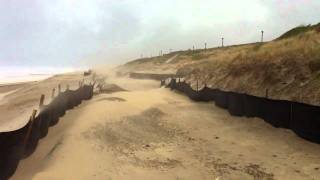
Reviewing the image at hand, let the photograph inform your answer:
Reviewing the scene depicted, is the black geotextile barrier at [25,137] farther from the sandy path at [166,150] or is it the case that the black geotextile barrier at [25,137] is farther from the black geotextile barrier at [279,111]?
the black geotextile barrier at [279,111]

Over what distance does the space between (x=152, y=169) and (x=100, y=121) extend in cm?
698

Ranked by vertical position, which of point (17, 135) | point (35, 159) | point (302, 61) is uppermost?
point (302, 61)

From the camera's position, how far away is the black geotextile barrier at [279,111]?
49.2ft

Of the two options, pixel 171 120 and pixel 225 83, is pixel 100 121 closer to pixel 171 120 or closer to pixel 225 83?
pixel 171 120

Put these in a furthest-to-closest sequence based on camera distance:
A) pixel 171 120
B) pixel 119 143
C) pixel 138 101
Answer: pixel 138 101 → pixel 171 120 → pixel 119 143

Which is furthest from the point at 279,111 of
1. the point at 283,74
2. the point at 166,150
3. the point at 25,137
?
the point at 25,137

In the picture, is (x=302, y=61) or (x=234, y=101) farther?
(x=302, y=61)

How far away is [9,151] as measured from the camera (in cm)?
1223

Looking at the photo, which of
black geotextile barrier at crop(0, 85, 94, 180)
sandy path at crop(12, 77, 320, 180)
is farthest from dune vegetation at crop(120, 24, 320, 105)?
black geotextile barrier at crop(0, 85, 94, 180)

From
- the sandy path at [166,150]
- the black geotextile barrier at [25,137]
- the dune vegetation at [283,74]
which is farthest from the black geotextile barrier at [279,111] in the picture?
the black geotextile barrier at [25,137]

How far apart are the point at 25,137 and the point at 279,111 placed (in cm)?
874

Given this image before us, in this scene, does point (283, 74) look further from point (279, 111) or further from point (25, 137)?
point (25, 137)

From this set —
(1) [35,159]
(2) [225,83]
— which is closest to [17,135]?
(1) [35,159]

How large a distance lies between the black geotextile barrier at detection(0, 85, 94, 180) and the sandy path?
0.32 meters
